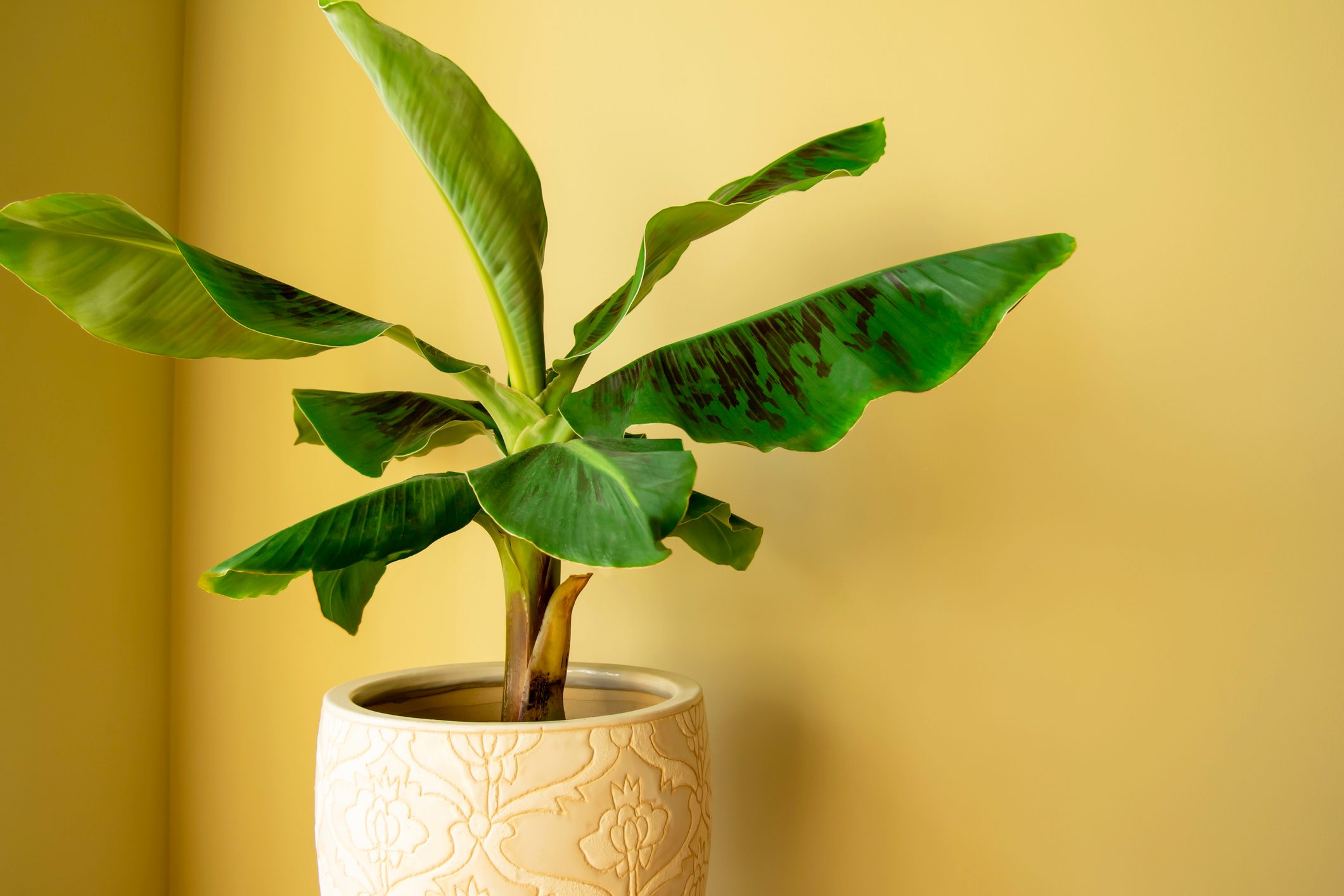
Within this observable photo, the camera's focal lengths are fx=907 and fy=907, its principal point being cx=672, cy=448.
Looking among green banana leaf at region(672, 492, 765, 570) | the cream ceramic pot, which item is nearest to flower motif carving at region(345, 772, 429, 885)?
the cream ceramic pot

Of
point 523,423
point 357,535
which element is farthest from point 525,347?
point 357,535

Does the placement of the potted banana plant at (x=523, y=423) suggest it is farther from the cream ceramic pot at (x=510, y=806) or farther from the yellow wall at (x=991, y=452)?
the yellow wall at (x=991, y=452)

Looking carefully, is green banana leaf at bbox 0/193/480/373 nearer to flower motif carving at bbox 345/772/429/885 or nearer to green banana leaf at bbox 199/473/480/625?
green banana leaf at bbox 199/473/480/625

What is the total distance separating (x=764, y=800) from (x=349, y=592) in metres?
0.48

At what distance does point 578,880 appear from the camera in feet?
2.01

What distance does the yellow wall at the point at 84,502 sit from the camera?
3.63ft

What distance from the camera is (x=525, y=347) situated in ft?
2.52

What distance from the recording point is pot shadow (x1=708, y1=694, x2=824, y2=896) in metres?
0.93

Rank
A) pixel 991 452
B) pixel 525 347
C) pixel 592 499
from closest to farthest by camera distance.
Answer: pixel 592 499
pixel 525 347
pixel 991 452

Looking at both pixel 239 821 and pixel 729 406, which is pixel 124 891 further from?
pixel 729 406

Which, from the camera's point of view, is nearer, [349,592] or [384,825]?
[384,825]

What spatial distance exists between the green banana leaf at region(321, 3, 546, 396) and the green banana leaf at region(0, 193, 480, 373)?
2.9 inches

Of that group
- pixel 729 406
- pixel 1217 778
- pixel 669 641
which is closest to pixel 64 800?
pixel 669 641

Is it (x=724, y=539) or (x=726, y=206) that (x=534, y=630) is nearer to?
(x=724, y=539)
